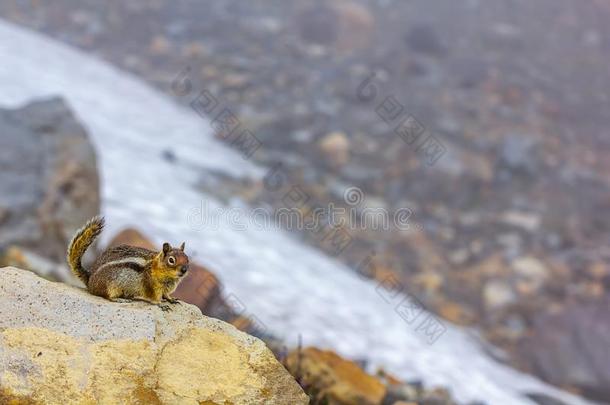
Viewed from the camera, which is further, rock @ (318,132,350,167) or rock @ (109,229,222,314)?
rock @ (318,132,350,167)

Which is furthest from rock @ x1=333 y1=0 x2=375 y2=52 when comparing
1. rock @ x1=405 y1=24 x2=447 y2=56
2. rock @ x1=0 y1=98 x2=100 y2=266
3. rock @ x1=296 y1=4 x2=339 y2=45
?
rock @ x1=0 y1=98 x2=100 y2=266

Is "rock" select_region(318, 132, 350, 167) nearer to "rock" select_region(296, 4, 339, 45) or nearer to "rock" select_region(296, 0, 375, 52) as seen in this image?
"rock" select_region(296, 0, 375, 52)

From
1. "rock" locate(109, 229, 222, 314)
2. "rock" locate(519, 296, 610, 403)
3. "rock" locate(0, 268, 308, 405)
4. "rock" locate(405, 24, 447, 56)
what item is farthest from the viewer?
"rock" locate(405, 24, 447, 56)

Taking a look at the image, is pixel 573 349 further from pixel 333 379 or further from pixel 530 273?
pixel 333 379

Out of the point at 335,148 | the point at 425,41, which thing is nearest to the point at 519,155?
the point at 335,148

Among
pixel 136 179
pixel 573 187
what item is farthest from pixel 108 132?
pixel 573 187

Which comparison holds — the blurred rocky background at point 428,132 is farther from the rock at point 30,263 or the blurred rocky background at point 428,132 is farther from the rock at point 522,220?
the rock at point 30,263
